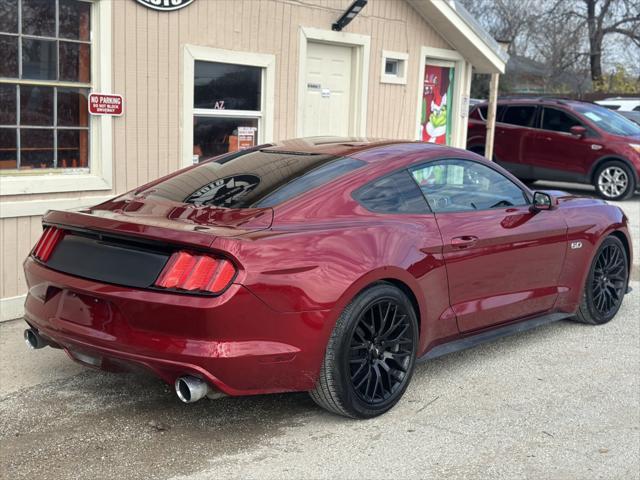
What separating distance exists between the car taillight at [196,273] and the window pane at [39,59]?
3.21 meters

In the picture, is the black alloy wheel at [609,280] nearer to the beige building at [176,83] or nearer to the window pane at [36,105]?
the beige building at [176,83]

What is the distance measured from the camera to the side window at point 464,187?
16.0ft

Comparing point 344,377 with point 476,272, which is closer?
point 344,377

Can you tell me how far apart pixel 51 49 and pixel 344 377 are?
384 cm

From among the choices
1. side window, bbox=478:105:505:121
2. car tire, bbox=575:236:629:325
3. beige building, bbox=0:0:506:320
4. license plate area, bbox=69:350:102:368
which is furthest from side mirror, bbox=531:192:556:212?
side window, bbox=478:105:505:121

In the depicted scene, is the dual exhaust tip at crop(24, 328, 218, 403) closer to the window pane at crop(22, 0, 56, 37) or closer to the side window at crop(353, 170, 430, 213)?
the side window at crop(353, 170, 430, 213)

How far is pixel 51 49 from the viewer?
6.33m

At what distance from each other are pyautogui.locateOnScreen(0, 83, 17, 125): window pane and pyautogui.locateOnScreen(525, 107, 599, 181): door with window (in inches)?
416

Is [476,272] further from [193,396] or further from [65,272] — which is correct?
[65,272]

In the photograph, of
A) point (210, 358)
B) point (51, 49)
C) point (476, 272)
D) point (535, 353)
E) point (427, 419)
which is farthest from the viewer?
point (51, 49)

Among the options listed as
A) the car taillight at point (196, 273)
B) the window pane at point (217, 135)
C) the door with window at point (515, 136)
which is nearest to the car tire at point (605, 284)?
the car taillight at point (196, 273)

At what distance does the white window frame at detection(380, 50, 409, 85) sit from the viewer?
9211mm

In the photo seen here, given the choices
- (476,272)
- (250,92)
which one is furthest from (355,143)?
(250,92)

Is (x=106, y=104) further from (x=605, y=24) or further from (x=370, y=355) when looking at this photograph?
(x=605, y=24)
